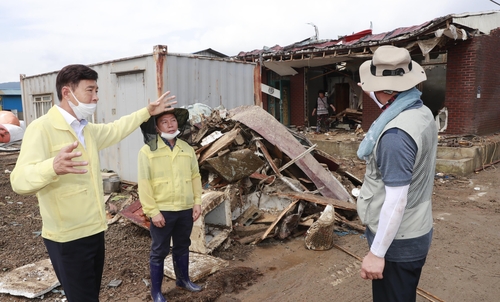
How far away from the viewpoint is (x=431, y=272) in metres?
4.07

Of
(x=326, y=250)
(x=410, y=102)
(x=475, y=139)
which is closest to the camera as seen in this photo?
(x=410, y=102)

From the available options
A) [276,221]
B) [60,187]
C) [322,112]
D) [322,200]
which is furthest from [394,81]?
[322,112]

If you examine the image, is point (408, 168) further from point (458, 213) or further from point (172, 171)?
point (458, 213)

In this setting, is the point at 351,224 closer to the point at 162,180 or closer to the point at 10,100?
the point at 162,180

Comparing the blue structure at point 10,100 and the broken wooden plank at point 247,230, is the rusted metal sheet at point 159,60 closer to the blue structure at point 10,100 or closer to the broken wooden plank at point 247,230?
the broken wooden plank at point 247,230

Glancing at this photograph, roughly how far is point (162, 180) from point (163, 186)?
6 cm

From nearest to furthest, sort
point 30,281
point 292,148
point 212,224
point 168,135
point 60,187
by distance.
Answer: point 60,187
point 168,135
point 30,281
point 212,224
point 292,148

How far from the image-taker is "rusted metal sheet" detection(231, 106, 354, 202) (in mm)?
5629

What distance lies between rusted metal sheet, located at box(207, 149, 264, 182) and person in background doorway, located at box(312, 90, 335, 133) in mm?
8683

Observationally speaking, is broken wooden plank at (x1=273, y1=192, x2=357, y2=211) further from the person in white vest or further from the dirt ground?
the person in white vest

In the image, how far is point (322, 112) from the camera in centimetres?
1359

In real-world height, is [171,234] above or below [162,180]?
below

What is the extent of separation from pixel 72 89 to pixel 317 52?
10.5m

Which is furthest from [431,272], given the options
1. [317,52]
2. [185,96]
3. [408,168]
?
[317,52]
